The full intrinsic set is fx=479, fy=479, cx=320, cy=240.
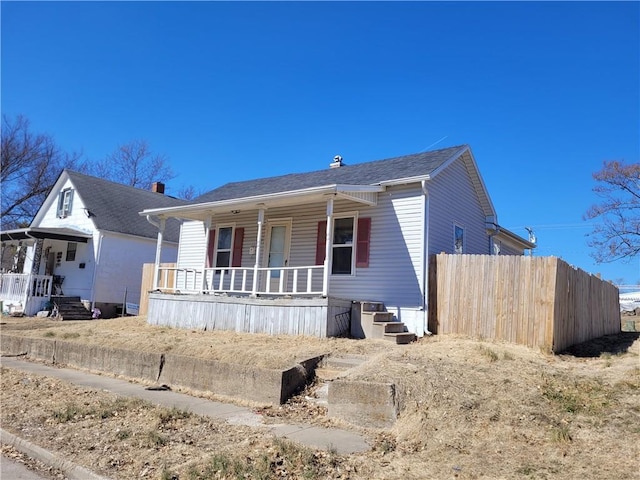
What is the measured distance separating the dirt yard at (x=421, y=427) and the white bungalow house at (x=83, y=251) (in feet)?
41.1

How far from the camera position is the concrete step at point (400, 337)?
10.5 meters

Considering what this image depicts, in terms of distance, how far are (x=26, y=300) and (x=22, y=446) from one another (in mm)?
17030

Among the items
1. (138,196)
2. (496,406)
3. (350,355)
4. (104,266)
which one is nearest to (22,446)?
(350,355)

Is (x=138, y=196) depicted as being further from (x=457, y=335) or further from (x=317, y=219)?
(x=457, y=335)

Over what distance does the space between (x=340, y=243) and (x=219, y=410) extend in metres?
7.10

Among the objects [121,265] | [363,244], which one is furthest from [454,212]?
[121,265]

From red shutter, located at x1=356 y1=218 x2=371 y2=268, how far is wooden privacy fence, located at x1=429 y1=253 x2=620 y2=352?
1.83m

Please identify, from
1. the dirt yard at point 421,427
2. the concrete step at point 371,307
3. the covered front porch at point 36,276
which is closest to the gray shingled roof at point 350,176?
the concrete step at point 371,307

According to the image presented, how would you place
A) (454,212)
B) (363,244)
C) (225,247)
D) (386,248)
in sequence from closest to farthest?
1. (386,248)
2. (363,244)
3. (454,212)
4. (225,247)

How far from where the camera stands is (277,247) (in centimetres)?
1480

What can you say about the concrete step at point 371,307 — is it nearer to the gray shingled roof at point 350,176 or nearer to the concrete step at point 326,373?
the gray shingled roof at point 350,176

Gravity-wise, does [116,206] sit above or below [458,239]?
above

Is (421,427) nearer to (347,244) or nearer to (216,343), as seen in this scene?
(216,343)

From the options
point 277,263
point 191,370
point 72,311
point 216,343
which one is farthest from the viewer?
point 72,311
